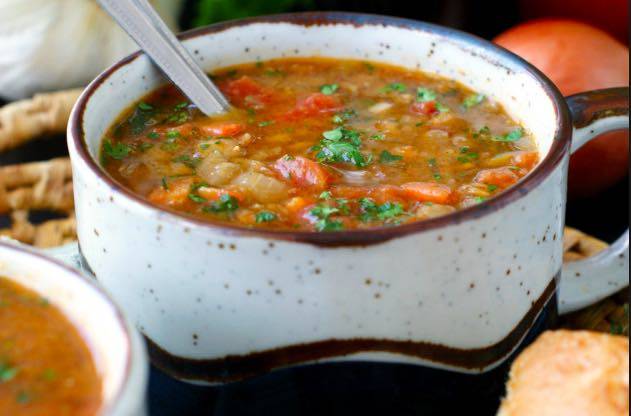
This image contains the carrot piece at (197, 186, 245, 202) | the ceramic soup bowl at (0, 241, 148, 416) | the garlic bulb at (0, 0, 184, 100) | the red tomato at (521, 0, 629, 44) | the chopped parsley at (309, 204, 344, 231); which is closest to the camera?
the ceramic soup bowl at (0, 241, 148, 416)

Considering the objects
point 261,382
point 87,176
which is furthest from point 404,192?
point 87,176

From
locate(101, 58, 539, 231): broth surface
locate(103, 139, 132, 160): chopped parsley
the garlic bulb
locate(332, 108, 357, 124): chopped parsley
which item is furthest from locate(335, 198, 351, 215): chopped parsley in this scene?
the garlic bulb

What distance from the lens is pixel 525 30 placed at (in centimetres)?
323

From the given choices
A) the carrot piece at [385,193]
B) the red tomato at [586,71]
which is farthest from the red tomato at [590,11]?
the carrot piece at [385,193]

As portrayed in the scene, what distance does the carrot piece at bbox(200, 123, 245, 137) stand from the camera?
2.08 meters

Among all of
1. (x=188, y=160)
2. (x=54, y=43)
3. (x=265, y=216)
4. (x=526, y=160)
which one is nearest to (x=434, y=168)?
(x=526, y=160)

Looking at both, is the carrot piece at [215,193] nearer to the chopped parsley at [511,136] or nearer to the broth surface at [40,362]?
the broth surface at [40,362]

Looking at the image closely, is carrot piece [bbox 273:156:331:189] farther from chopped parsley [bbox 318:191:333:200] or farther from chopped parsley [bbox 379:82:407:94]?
chopped parsley [bbox 379:82:407:94]

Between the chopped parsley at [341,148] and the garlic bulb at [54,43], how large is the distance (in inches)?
62.4

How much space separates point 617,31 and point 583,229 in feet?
3.56

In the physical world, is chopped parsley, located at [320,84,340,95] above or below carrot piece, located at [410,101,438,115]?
below

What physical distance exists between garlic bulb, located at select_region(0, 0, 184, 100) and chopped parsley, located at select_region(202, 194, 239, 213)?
1.81m

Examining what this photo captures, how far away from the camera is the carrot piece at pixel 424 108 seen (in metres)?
2.19

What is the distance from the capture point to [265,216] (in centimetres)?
173
